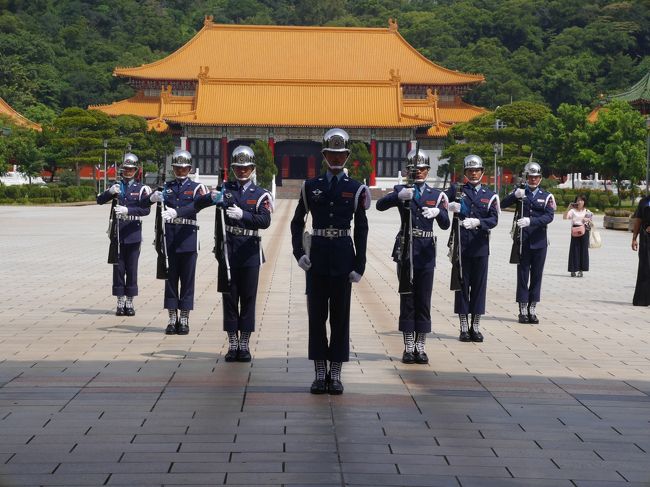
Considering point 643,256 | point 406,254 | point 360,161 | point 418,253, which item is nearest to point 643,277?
point 643,256

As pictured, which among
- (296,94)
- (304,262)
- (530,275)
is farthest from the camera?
(296,94)

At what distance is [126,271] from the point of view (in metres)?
11.4

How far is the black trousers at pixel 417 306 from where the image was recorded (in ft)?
28.5

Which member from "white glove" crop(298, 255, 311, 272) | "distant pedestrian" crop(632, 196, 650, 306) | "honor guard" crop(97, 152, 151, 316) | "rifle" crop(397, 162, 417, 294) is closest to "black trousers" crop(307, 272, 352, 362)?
"white glove" crop(298, 255, 311, 272)

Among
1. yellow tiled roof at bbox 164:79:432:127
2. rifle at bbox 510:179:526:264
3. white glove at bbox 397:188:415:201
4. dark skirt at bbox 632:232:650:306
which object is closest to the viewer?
white glove at bbox 397:188:415:201

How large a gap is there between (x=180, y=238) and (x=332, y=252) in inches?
115

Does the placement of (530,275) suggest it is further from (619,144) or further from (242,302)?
(619,144)

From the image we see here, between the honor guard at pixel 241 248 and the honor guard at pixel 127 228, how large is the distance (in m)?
2.78

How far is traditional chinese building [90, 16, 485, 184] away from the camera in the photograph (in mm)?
71938

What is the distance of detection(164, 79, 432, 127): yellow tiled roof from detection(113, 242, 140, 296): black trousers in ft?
195

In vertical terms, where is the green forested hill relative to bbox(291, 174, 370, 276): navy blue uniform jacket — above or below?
above

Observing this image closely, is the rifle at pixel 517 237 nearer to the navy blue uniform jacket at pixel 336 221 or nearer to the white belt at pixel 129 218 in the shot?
the white belt at pixel 129 218

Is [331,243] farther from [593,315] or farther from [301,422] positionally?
[593,315]

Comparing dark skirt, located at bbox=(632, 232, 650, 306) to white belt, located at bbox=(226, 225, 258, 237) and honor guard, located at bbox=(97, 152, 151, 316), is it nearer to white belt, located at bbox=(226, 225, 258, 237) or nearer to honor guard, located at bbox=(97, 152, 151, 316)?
honor guard, located at bbox=(97, 152, 151, 316)
